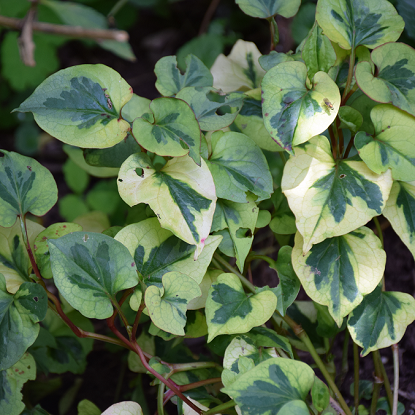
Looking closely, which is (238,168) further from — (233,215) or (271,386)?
(271,386)

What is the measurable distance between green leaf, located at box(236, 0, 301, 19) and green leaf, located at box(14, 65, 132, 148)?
35 centimetres

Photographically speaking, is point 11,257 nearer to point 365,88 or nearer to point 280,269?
point 280,269

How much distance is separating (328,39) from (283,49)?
3.09ft

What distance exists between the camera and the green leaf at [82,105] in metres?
0.64

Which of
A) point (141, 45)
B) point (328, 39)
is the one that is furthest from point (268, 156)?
point (141, 45)

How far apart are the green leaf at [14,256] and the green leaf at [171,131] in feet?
1.05

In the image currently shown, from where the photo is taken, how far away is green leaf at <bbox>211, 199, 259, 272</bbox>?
73 centimetres

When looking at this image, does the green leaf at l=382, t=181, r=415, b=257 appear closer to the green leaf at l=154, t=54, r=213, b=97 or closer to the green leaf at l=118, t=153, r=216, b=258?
the green leaf at l=118, t=153, r=216, b=258

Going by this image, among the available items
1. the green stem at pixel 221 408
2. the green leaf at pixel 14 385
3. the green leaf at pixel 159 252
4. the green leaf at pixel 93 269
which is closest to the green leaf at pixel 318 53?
the green leaf at pixel 159 252

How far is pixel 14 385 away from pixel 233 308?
1.57 ft

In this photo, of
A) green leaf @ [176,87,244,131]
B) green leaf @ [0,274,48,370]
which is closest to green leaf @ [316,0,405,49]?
green leaf @ [176,87,244,131]

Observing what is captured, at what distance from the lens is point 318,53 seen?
29.6 inches

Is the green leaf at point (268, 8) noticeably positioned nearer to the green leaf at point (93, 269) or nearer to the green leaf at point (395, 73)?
the green leaf at point (395, 73)

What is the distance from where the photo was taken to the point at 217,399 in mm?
795
